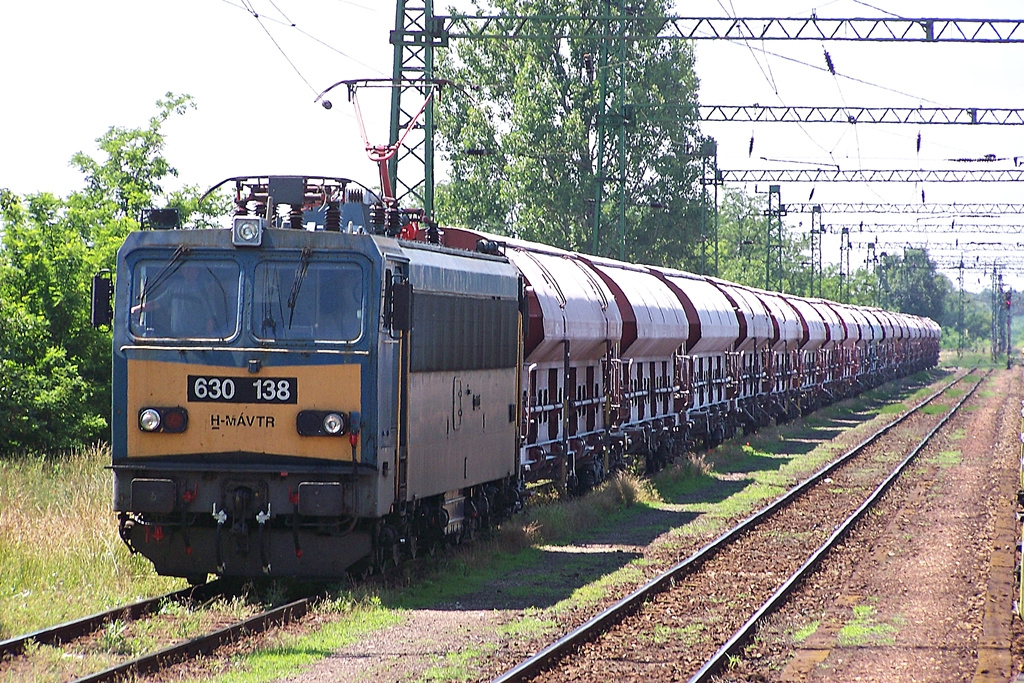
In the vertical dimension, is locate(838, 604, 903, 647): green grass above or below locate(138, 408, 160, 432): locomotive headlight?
below

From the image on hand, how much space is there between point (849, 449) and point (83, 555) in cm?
2291

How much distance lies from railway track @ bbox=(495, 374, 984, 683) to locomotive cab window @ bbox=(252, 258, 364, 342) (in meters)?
3.22

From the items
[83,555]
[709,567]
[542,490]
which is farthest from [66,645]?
[542,490]

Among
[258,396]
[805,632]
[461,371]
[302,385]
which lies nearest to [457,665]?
[302,385]

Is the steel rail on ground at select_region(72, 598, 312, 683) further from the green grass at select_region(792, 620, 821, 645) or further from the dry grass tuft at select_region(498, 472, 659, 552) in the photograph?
the dry grass tuft at select_region(498, 472, 659, 552)

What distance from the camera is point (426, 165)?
2106 cm

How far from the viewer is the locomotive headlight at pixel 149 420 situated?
11.5 metres

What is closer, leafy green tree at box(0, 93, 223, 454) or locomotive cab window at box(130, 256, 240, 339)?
locomotive cab window at box(130, 256, 240, 339)

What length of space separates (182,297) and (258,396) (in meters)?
1.09

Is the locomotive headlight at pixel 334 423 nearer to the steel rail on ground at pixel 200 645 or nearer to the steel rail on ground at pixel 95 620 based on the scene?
the steel rail on ground at pixel 200 645

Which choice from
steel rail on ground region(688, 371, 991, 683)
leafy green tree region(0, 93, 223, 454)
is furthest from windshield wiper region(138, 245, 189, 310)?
leafy green tree region(0, 93, 223, 454)

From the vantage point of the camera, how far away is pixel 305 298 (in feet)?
38.0

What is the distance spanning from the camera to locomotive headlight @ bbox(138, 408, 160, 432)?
11453 mm

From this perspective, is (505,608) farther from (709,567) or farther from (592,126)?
(592,126)
